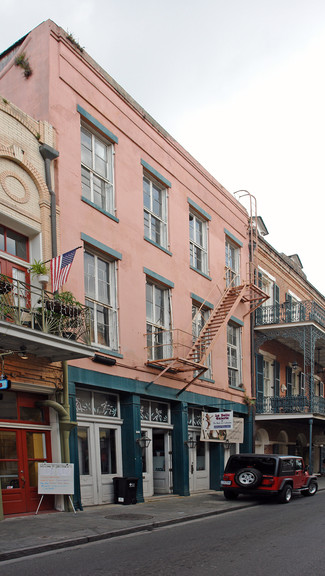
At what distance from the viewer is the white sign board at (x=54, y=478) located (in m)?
12.2

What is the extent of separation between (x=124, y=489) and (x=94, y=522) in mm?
3261

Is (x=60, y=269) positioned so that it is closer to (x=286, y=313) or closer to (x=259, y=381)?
(x=286, y=313)

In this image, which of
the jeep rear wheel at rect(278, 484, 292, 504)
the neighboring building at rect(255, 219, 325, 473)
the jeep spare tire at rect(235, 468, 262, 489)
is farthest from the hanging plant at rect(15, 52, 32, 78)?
the neighboring building at rect(255, 219, 325, 473)

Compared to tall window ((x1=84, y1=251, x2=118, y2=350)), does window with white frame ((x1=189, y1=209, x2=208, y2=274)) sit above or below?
above

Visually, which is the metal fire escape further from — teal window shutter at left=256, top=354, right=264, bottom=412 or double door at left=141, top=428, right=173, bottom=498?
teal window shutter at left=256, top=354, right=264, bottom=412

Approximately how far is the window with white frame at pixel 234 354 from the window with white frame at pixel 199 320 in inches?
74.7

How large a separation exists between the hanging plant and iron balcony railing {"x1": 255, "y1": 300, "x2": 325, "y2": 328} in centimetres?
1358

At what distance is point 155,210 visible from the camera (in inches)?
738

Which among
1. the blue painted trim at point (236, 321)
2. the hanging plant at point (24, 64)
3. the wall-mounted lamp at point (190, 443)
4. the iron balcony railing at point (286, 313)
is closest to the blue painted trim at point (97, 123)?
the hanging plant at point (24, 64)

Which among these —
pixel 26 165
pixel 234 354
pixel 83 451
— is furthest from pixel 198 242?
pixel 83 451

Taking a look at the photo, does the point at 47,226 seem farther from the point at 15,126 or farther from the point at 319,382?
the point at 319,382

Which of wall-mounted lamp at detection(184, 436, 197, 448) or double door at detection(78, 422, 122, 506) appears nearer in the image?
double door at detection(78, 422, 122, 506)

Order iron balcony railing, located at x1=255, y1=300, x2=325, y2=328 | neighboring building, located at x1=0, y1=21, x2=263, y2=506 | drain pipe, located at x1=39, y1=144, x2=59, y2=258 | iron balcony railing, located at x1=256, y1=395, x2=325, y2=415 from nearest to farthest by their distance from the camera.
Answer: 1. drain pipe, located at x1=39, y1=144, x2=59, y2=258
2. neighboring building, located at x1=0, y1=21, x2=263, y2=506
3. iron balcony railing, located at x1=256, y1=395, x2=325, y2=415
4. iron balcony railing, located at x1=255, y1=300, x2=325, y2=328

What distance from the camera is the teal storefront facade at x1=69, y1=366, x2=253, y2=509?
1430 cm
